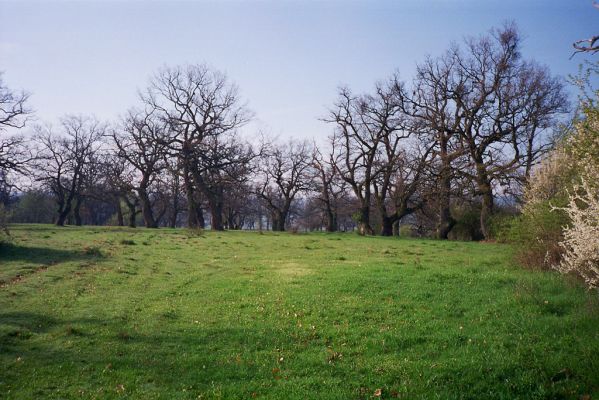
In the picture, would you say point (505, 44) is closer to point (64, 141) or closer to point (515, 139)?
point (515, 139)

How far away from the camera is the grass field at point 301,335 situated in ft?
22.0

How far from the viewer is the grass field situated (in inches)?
264

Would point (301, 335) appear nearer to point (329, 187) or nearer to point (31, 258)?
point (31, 258)

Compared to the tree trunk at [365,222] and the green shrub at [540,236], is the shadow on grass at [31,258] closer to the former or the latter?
the green shrub at [540,236]

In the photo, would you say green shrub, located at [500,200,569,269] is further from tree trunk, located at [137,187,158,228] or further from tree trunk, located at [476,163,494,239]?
tree trunk, located at [137,187,158,228]

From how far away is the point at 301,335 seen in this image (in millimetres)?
8977

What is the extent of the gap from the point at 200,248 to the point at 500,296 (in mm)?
17229

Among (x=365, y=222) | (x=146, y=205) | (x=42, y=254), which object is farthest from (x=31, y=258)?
(x=146, y=205)

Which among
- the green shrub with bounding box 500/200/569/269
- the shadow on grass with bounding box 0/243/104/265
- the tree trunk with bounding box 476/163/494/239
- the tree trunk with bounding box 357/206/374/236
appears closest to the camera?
the green shrub with bounding box 500/200/569/269

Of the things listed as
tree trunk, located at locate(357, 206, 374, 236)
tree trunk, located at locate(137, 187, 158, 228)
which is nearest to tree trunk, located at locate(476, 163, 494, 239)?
tree trunk, located at locate(357, 206, 374, 236)

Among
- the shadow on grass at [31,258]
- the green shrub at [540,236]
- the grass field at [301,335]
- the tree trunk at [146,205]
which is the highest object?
the tree trunk at [146,205]

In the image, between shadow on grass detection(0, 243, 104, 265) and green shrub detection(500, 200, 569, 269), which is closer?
green shrub detection(500, 200, 569, 269)

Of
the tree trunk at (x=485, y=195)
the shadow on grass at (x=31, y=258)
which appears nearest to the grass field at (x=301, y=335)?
the shadow on grass at (x=31, y=258)

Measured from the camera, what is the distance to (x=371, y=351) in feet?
26.2
